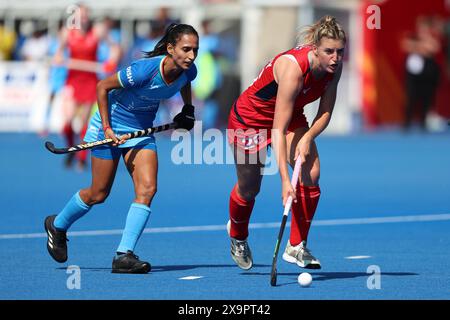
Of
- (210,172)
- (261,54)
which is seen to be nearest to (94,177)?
(210,172)

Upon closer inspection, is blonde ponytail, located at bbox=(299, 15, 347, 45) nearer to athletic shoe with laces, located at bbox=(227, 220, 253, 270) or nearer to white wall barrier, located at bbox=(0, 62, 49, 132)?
athletic shoe with laces, located at bbox=(227, 220, 253, 270)

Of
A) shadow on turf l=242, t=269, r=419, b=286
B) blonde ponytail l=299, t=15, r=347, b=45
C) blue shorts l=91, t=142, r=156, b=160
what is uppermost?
blonde ponytail l=299, t=15, r=347, b=45

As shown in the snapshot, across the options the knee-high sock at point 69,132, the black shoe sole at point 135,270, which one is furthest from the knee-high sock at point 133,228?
the knee-high sock at point 69,132

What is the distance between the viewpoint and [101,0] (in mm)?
27703

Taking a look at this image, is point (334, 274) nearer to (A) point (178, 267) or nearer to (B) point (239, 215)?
(B) point (239, 215)

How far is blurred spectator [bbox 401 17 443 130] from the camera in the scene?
2617 cm

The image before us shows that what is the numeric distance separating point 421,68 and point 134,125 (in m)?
18.7

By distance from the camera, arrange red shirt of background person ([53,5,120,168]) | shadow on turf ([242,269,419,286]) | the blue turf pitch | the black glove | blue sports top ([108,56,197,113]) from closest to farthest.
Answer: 1. the blue turf pitch
2. shadow on turf ([242,269,419,286])
3. blue sports top ([108,56,197,113])
4. the black glove
5. red shirt of background person ([53,5,120,168])

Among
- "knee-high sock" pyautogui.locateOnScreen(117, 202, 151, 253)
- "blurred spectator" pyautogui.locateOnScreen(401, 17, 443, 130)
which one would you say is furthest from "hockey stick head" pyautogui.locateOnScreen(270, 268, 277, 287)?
"blurred spectator" pyautogui.locateOnScreen(401, 17, 443, 130)

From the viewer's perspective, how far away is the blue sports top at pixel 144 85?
7988 millimetres

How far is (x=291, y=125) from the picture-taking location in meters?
8.07

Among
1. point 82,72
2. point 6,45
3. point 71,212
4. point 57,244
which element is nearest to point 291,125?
point 71,212

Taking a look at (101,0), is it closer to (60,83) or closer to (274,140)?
(60,83)

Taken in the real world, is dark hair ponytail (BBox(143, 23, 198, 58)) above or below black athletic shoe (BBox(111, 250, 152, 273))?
above
